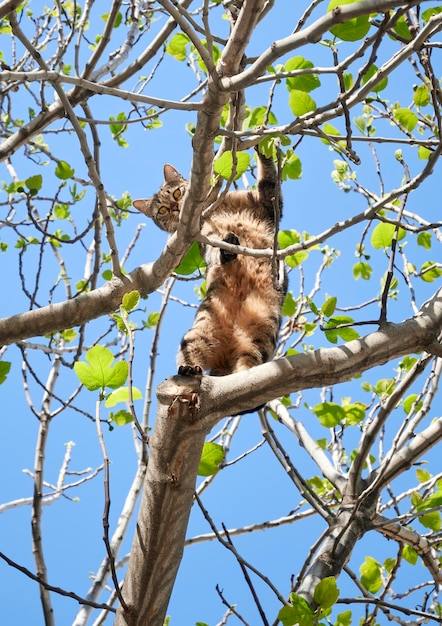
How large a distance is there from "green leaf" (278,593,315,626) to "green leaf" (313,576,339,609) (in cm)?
9

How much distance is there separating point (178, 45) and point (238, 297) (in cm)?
150

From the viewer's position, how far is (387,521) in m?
3.06

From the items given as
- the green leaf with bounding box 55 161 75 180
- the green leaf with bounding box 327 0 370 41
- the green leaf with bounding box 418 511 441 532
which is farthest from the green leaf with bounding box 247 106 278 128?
the green leaf with bounding box 418 511 441 532

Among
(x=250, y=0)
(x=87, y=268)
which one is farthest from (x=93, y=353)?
(x=87, y=268)

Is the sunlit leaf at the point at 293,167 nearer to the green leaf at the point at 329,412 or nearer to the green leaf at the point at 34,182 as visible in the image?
the green leaf at the point at 329,412

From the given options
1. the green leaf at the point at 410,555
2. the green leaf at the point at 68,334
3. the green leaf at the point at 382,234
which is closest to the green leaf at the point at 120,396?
the green leaf at the point at 382,234

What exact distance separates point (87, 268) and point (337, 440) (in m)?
2.54

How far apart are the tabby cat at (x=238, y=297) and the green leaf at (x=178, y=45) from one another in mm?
924

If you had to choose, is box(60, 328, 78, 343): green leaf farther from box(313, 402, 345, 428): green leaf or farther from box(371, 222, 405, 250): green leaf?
box(371, 222, 405, 250): green leaf

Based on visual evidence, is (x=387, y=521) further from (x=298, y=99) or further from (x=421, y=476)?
(x=298, y=99)

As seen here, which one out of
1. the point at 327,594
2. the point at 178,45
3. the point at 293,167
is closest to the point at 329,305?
the point at 293,167

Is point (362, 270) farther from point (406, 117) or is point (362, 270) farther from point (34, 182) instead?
point (34, 182)

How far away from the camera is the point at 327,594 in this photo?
232 cm

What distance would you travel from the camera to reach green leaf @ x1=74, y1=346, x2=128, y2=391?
8.25 feet
